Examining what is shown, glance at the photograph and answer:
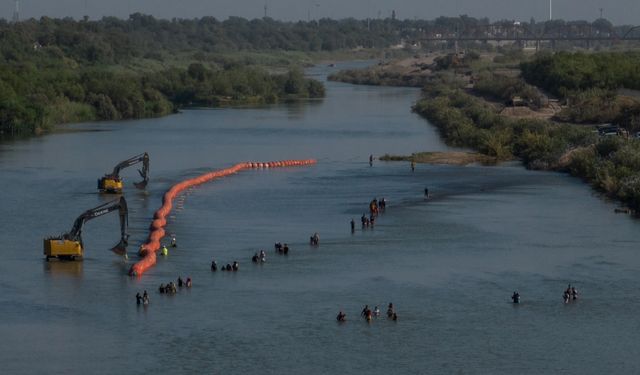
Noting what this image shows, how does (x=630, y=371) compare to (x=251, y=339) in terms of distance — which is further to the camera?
(x=251, y=339)

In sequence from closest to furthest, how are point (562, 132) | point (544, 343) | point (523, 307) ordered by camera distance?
1. point (544, 343)
2. point (523, 307)
3. point (562, 132)

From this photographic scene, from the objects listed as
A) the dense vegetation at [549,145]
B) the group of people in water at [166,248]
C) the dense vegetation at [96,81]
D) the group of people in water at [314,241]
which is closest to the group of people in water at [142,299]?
the group of people in water at [166,248]

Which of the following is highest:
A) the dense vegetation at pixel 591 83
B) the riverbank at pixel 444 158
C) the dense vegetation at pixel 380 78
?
the dense vegetation at pixel 591 83

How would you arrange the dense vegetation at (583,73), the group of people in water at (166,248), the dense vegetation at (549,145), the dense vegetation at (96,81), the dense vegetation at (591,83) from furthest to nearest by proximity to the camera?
the dense vegetation at (583,73)
the dense vegetation at (96,81)
the dense vegetation at (591,83)
the dense vegetation at (549,145)
the group of people in water at (166,248)

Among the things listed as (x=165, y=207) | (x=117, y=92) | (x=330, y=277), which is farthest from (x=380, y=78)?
(x=330, y=277)

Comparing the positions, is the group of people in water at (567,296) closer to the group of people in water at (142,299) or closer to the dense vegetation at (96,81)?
the group of people in water at (142,299)

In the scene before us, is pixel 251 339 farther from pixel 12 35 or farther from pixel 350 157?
pixel 12 35

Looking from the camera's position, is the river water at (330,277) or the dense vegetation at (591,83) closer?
the river water at (330,277)

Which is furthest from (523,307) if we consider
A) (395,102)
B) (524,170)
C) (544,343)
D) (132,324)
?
(395,102)
